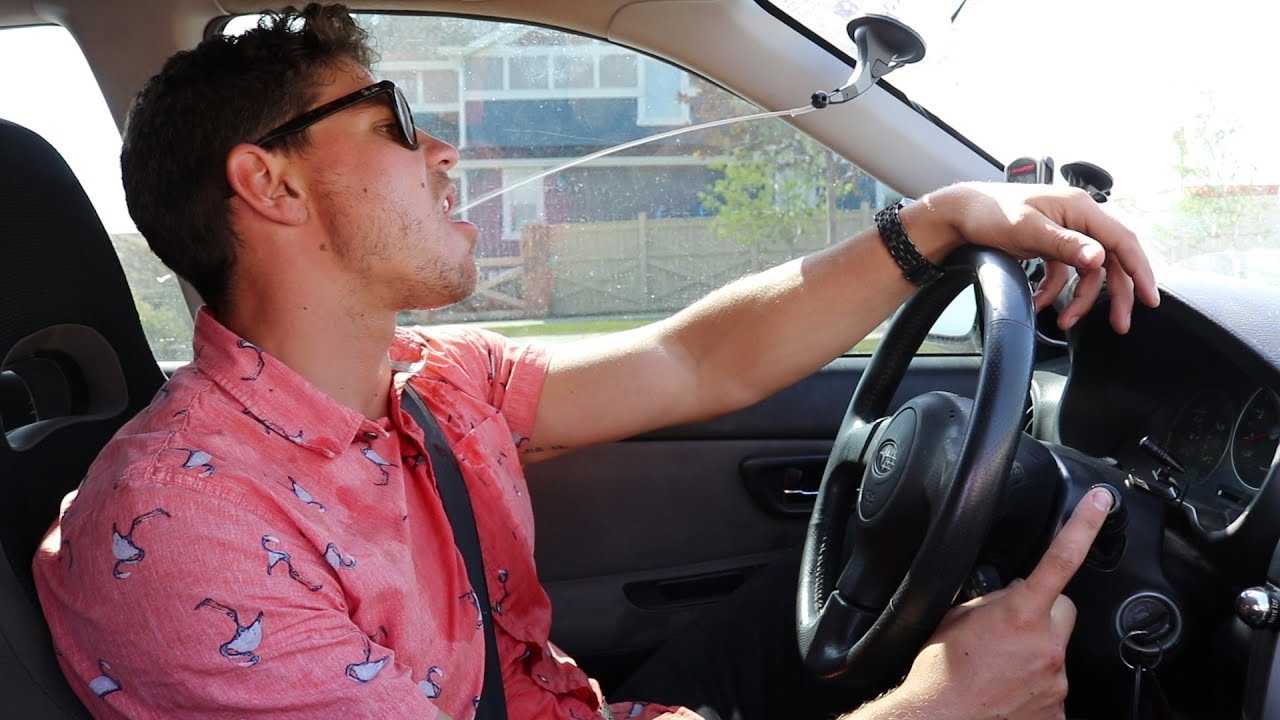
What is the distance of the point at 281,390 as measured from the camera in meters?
1.45

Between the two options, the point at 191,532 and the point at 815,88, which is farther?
the point at 815,88

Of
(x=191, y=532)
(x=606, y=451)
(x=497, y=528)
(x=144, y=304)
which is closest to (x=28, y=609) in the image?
(x=191, y=532)

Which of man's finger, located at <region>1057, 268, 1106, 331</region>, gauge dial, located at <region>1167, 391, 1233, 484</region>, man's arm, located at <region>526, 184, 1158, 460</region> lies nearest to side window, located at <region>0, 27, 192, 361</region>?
man's arm, located at <region>526, 184, 1158, 460</region>

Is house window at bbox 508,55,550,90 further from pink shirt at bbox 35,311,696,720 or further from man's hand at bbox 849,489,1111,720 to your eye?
man's hand at bbox 849,489,1111,720

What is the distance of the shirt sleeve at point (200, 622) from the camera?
1.14 meters

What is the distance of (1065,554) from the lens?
3.88 ft

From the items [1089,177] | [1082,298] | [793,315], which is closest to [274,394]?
[793,315]

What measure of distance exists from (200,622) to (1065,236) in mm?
1054

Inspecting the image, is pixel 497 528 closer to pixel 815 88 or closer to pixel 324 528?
pixel 324 528

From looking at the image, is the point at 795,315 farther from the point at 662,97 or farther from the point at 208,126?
the point at 208,126

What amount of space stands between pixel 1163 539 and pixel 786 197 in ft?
3.86

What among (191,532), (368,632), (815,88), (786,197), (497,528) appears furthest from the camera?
(786,197)

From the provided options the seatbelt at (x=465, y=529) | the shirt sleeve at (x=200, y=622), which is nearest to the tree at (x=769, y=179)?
the seatbelt at (x=465, y=529)

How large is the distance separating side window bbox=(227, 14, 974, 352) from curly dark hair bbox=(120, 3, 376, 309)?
73 centimetres
